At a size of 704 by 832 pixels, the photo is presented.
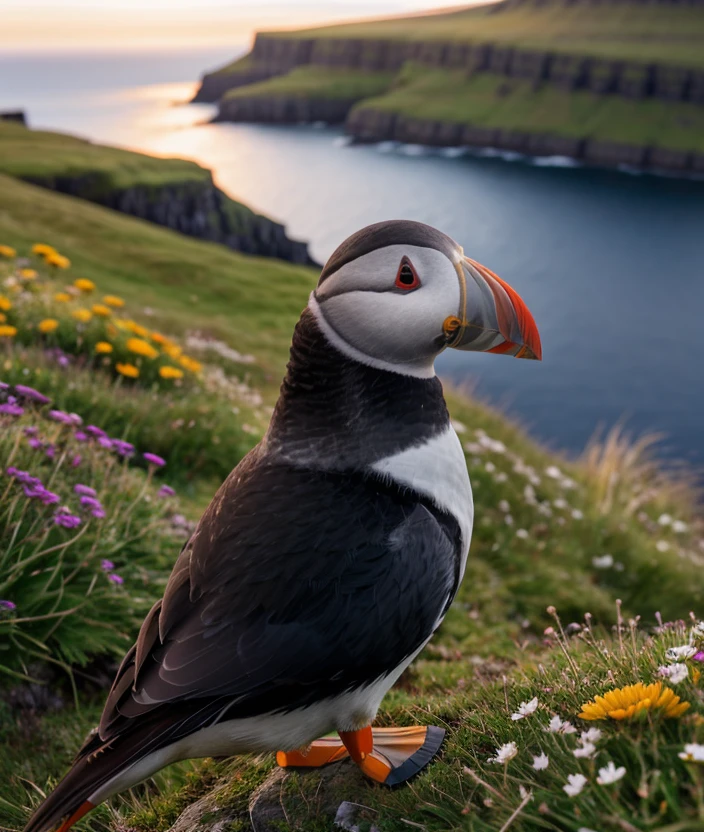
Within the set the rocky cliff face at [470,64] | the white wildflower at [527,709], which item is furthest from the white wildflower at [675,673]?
the rocky cliff face at [470,64]

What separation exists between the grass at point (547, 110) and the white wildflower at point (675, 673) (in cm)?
10135

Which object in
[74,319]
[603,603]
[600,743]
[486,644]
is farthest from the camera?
[74,319]

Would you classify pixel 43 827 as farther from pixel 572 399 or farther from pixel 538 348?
pixel 572 399

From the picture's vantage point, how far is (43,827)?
271 cm

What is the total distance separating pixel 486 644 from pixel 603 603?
5.96 feet

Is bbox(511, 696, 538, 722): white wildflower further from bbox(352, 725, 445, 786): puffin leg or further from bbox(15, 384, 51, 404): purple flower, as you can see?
bbox(15, 384, 51, 404): purple flower

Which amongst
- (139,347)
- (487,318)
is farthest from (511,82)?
(487,318)

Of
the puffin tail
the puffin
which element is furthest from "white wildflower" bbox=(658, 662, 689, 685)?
the puffin tail

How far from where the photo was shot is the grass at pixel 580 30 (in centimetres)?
11969

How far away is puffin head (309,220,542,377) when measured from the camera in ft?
9.43

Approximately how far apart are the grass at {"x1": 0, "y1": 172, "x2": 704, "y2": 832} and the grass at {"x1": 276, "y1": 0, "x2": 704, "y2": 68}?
11484cm

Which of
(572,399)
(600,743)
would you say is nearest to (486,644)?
(600,743)

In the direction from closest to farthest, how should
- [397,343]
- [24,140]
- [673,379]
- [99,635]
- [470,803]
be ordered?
[470,803] → [397,343] → [99,635] → [673,379] → [24,140]

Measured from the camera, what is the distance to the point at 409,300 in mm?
2871
